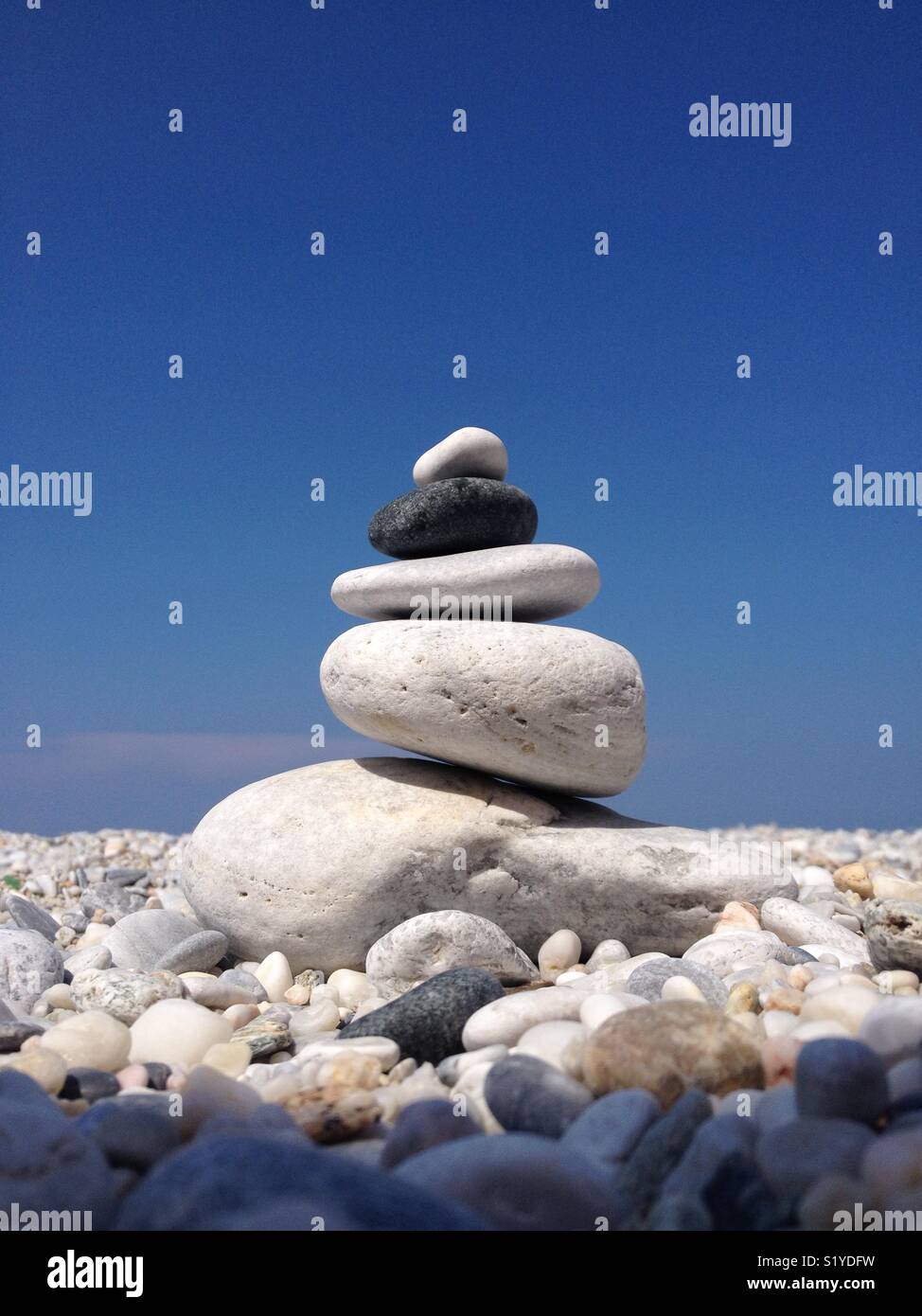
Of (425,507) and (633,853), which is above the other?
(425,507)

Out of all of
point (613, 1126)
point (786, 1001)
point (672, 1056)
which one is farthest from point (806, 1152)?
point (786, 1001)

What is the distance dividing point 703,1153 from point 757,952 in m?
3.31

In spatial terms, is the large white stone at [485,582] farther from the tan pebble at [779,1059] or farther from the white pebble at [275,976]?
the tan pebble at [779,1059]

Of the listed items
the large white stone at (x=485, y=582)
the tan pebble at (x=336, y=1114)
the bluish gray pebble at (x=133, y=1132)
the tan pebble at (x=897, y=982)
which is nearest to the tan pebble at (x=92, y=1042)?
the bluish gray pebble at (x=133, y=1132)

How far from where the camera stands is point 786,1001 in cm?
434

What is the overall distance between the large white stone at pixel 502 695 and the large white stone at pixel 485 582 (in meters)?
0.24

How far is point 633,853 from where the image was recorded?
700cm

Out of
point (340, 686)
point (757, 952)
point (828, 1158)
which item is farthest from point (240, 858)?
point (828, 1158)

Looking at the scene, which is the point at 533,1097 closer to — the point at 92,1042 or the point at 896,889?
the point at 92,1042

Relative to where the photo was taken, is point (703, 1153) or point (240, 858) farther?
point (240, 858)

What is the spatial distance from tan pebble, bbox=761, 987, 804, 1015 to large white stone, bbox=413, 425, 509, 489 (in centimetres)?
444

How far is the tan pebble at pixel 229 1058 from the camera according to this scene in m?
4.20
